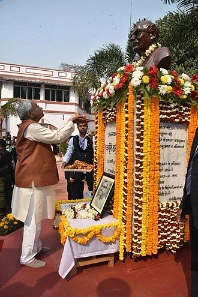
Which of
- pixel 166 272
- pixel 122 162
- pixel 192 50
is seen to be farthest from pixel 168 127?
pixel 192 50

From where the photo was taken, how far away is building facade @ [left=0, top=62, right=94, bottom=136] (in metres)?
21.4

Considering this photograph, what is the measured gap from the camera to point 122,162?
301 cm

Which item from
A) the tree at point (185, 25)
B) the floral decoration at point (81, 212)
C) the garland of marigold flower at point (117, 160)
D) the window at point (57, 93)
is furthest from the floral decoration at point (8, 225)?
the window at point (57, 93)

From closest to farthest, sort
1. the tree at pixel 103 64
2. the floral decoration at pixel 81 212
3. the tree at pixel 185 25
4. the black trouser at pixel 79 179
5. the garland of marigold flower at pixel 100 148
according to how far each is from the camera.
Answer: the floral decoration at pixel 81 212 < the garland of marigold flower at pixel 100 148 < the black trouser at pixel 79 179 < the tree at pixel 185 25 < the tree at pixel 103 64

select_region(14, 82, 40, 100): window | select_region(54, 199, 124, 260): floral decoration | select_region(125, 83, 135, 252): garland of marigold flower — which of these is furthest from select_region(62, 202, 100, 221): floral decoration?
select_region(14, 82, 40, 100): window

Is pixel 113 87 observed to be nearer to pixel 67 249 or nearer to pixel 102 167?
pixel 102 167

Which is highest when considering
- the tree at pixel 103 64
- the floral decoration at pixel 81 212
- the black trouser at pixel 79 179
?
the tree at pixel 103 64

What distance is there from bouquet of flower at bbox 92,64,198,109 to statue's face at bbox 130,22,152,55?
0.37 metres

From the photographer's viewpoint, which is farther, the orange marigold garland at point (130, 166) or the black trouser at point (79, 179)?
the black trouser at point (79, 179)

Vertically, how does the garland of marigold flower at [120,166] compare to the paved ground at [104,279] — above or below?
above

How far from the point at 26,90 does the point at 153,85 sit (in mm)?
21090

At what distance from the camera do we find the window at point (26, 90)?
21875mm

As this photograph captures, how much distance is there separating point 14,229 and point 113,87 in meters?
2.85

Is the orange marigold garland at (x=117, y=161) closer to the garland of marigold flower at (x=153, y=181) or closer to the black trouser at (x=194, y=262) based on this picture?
the garland of marigold flower at (x=153, y=181)
